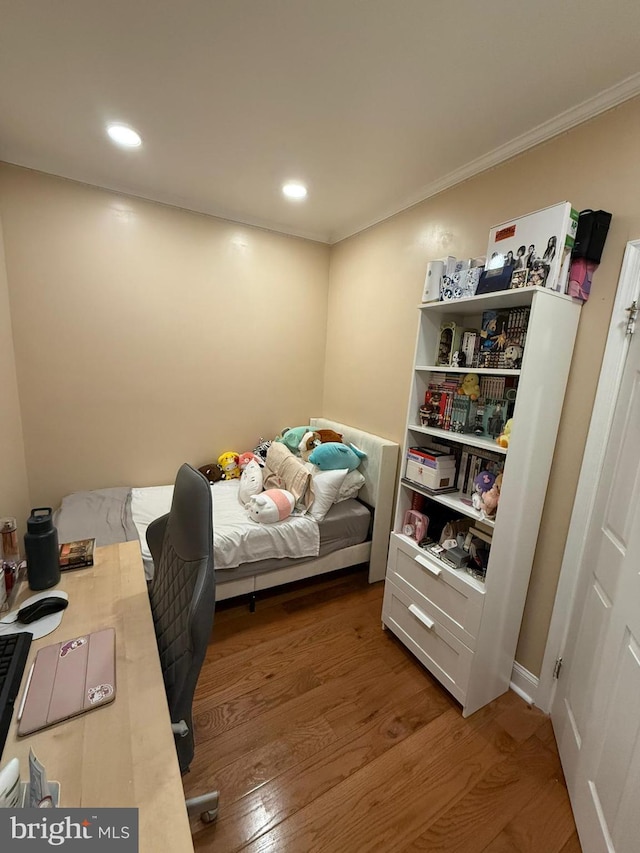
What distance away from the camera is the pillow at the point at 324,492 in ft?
7.61

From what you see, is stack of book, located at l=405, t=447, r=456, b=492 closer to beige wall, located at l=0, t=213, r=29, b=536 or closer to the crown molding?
the crown molding

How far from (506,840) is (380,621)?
3.44 ft

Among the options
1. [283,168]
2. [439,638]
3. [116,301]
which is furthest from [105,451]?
[439,638]

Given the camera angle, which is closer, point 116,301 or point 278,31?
point 278,31

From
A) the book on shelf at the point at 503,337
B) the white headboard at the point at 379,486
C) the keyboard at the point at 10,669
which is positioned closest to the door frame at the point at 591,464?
the book on shelf at the point at 503,337

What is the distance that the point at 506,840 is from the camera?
1.20 metres

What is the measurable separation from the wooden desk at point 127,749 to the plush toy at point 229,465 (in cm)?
192

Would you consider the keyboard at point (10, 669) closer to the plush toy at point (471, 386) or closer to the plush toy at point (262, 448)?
the plush toy at point (471, 386)

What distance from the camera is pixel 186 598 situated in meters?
1.01

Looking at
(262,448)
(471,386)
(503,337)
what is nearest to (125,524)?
(262,448)

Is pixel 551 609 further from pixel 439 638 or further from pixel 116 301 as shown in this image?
pixel 116 301

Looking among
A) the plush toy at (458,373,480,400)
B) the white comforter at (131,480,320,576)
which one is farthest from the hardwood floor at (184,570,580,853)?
the plush toy at (458,373,480,400)

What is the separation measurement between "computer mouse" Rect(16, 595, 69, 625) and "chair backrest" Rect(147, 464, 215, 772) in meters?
0.27

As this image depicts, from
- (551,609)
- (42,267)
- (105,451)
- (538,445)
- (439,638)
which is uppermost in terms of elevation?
(42,267)
